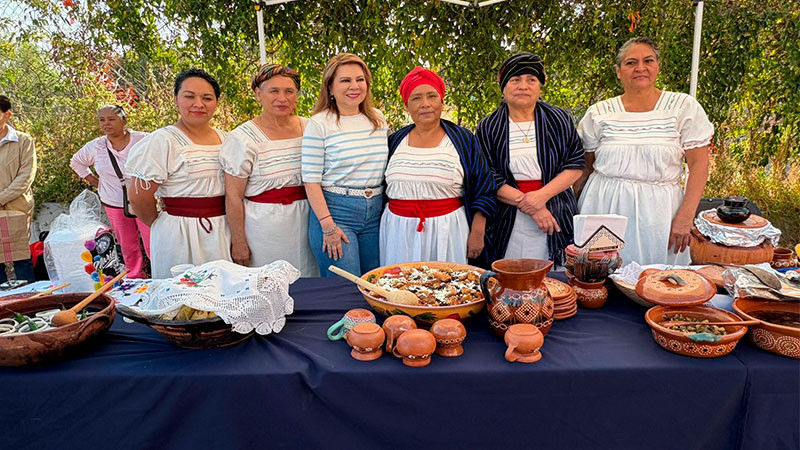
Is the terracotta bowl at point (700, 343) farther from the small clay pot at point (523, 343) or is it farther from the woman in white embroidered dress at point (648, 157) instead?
the woman in white embroidered dress at point (648, 157)

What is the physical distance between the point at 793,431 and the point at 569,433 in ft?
1.89

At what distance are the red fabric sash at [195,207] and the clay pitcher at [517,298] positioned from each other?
1.65 meters

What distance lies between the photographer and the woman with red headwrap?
89.5 inches

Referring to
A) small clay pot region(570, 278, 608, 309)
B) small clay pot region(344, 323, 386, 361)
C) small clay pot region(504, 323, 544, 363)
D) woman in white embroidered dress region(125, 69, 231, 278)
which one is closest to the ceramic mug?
small clay pot region(344, 323, 386, 361)

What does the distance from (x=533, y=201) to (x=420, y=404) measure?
4.64 ft

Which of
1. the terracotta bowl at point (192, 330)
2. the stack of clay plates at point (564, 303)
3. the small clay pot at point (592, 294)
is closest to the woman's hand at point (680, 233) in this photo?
the small clay pot at point (592, 294)

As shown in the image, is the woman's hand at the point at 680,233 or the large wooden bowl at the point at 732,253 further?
the woman's hand at the point at 680,233

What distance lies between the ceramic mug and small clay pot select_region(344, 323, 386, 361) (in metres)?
0.06

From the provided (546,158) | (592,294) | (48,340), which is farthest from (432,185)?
(48,340)

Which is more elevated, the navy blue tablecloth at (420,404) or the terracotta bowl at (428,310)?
the terracotta bowl at (428,310)

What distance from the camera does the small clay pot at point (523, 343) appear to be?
48.5 inches

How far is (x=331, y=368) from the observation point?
1246 mm

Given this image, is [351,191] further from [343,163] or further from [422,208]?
[422,208]

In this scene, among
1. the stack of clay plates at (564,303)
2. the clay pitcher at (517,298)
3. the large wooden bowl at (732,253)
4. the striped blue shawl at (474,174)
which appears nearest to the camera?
the clay pitcher at (517,298)
